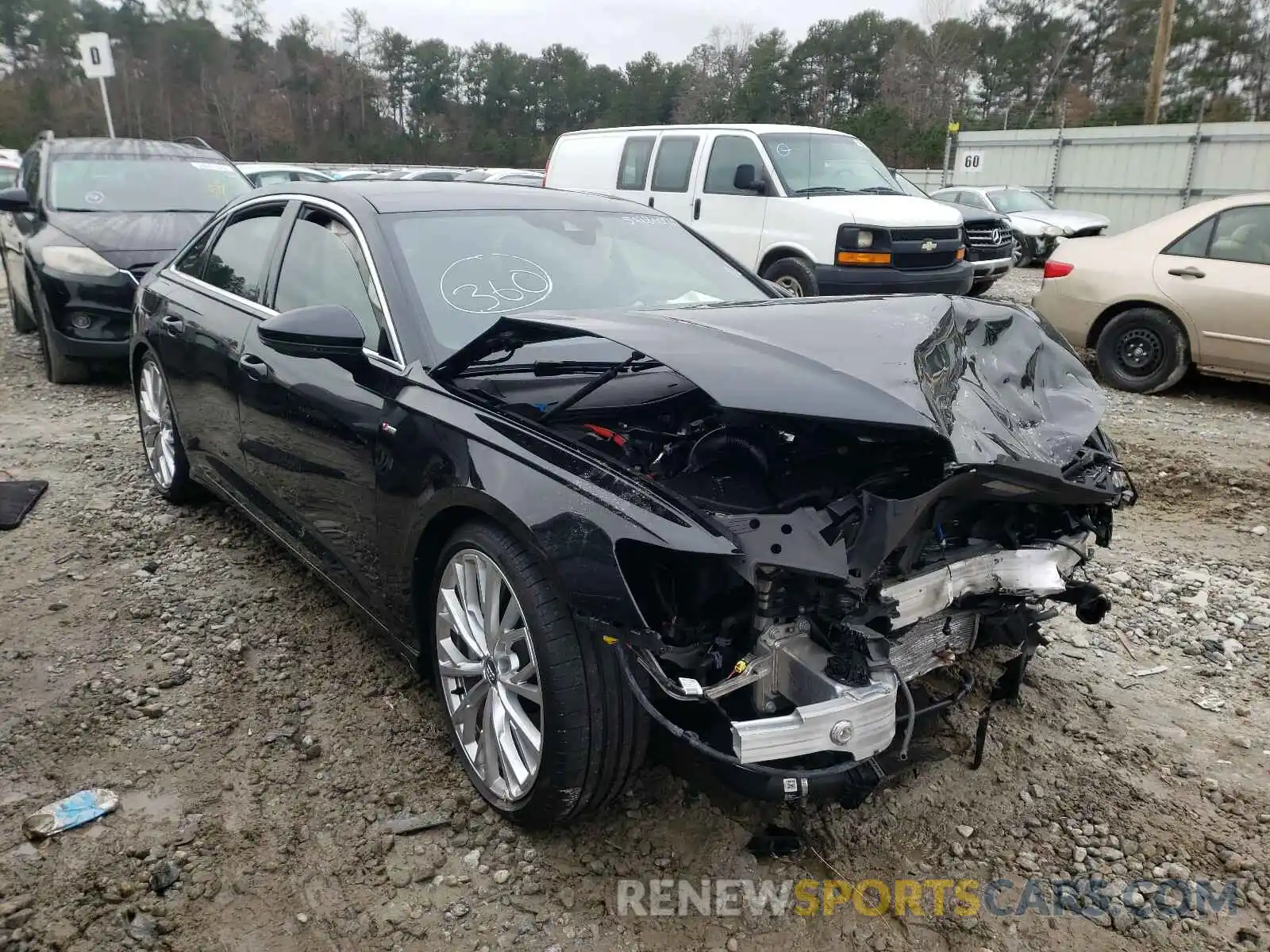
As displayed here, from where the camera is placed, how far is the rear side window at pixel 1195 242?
6969 mm

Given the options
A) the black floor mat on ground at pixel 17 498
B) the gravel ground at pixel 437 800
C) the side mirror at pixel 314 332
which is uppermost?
the side mirror at pixel 314 332

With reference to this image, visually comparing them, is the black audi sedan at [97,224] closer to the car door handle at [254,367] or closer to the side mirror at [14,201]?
the side mirror at [14,201]

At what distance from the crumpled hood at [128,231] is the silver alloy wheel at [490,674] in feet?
17.8

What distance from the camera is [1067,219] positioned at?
1705cm

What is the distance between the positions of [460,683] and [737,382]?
50.3 inches

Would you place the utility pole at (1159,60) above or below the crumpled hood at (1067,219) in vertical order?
above

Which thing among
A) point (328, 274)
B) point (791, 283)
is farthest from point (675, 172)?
point (328, 274)

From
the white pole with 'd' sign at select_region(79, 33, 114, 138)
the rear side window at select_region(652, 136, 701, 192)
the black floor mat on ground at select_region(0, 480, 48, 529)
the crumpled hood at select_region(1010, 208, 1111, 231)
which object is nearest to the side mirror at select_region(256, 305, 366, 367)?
the black floor mat on ground at select_region(0, 480, 48, 529)

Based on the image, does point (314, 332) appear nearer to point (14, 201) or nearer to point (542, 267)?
point (542, 267)

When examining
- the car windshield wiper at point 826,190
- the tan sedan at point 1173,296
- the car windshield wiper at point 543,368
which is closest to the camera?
the car windshield wiper at point 543,368

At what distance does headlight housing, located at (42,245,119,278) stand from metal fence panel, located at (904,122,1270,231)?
60.3 ft

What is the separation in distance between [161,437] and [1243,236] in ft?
24.4

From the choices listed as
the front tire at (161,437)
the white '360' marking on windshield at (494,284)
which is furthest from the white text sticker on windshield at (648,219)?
the front tire at (161,437)

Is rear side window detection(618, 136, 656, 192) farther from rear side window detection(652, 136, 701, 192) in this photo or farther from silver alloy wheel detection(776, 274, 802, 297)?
silver alloy wheel detection(776, 274, 802, 297)
